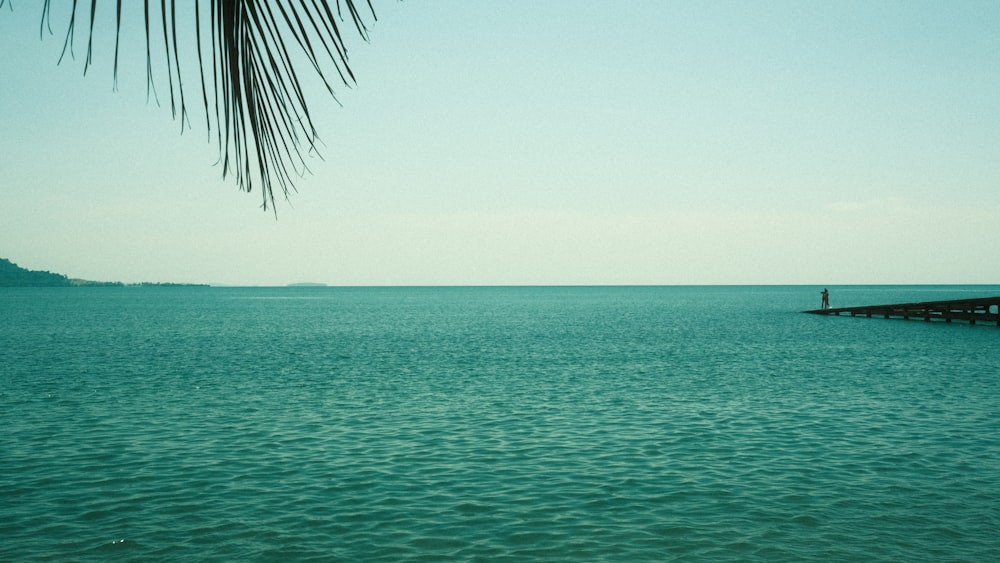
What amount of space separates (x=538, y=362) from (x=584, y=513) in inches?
1062

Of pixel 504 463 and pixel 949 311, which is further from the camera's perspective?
pixel 949 311

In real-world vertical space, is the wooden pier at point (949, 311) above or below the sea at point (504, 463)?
above

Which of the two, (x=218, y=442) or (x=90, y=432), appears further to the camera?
(x=90, y=432)

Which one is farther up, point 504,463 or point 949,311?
point 949,311

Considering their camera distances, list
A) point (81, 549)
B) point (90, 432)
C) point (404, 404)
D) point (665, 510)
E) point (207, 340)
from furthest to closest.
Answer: point (207, 340) < point (404, 404) < point (90, 432) < point (665, 510) < point (81, 549)

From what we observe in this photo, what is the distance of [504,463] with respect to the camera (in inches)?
658

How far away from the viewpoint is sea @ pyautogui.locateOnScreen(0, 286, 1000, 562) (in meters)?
11.8

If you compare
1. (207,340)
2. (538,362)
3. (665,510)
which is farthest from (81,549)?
(207,340)

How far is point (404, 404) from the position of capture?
25.4m

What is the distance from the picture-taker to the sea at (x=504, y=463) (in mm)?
11781

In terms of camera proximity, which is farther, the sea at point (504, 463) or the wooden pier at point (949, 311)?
the wooden pier at point (949, 311)

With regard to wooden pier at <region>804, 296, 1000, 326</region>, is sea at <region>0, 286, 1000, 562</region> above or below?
below

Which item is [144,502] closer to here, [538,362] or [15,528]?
[15,528]

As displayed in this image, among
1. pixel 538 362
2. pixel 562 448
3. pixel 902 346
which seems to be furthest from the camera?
pixel 902 346
